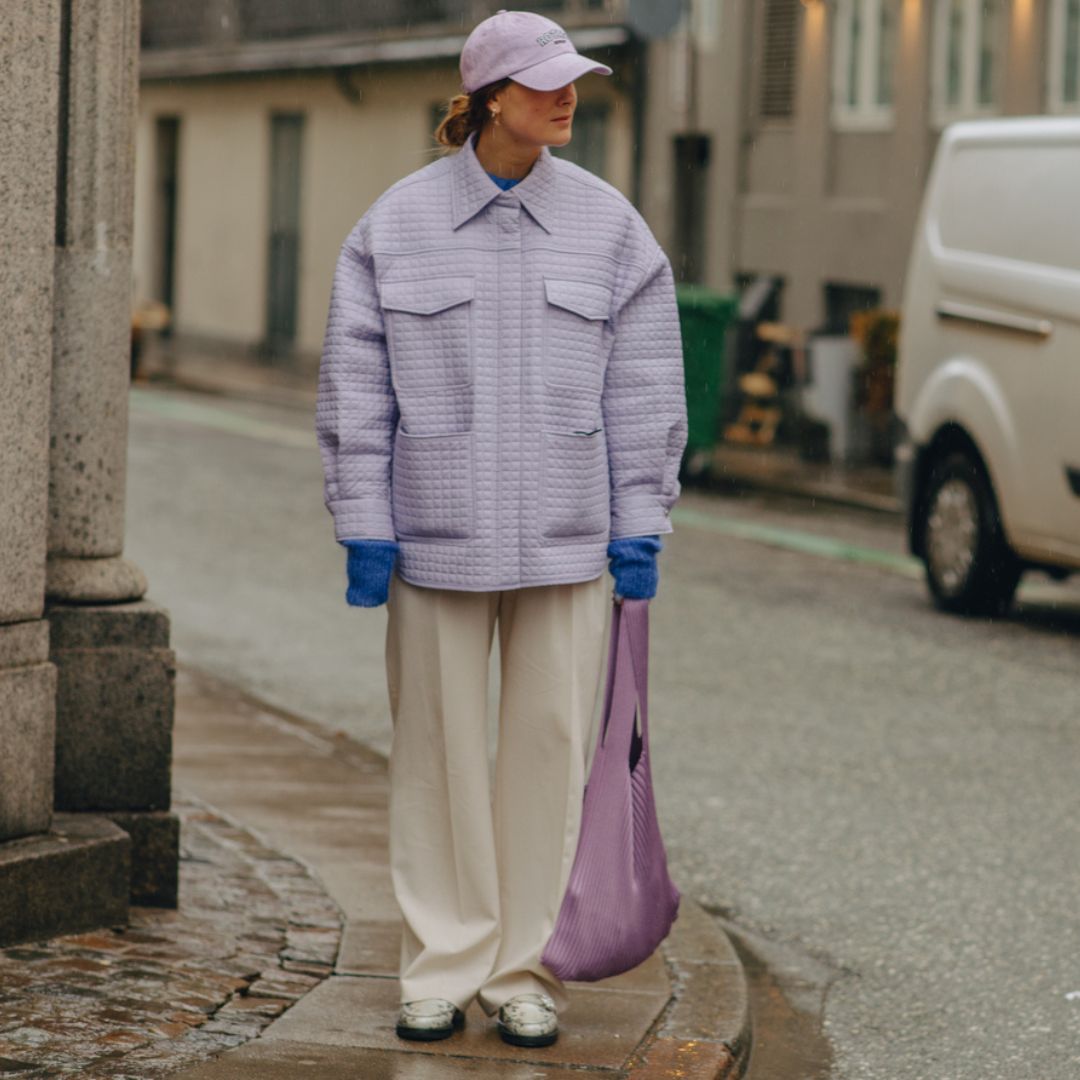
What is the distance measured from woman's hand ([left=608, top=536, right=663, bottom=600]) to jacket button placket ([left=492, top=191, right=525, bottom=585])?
22 cm

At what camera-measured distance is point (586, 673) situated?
14.7ft

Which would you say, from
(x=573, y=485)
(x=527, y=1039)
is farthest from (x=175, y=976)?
(x=573, y=485)

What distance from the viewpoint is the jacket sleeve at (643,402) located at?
4.43m

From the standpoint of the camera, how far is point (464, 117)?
14.4ft

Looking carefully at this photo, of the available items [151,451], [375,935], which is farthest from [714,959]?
[151,451]

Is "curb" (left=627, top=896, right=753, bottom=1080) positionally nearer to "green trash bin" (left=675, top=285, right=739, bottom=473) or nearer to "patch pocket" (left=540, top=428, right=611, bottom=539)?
"patch pocket" (left=540, top=428, right=611, bottom=539)

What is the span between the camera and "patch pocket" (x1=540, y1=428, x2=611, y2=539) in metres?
4.34

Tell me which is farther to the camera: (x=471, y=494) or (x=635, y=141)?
(x=635, y=141)

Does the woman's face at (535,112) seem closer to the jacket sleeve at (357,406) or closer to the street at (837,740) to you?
the jacket sleeve at (357,406)

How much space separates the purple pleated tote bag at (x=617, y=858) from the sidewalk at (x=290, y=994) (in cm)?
20

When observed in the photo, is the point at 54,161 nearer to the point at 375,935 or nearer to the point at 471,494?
the point at 471,494

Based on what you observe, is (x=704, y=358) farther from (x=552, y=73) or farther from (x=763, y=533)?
(x=552, y=73)

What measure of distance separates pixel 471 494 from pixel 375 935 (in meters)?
1.38

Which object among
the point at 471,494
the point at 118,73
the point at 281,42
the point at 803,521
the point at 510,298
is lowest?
the point at 803,521
